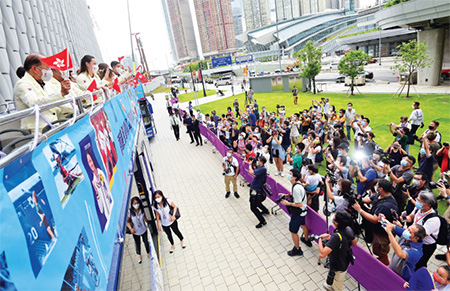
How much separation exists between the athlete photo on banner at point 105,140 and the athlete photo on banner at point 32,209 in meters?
1.73

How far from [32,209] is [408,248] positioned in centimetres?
536

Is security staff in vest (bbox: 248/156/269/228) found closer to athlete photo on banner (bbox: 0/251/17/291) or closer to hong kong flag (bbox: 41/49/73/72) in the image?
hong kong flag (bbox: 41/49/73/72)

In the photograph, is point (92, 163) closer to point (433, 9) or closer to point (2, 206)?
point (2, 206)

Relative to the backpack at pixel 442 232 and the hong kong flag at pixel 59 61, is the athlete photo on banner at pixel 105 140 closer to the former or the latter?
the hong kong flag at pixel 59 61

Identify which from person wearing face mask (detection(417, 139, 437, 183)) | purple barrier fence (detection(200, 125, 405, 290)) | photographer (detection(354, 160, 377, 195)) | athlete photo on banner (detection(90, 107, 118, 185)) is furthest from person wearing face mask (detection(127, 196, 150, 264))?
person wearing face mask (detection(417, 139, 437, 183))

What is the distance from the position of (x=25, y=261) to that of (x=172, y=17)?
597ft

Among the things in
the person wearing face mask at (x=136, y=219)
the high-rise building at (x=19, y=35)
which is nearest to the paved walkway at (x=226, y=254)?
the person wearing face mask at (x=136, y=219)

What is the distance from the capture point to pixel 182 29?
158250 millimetres

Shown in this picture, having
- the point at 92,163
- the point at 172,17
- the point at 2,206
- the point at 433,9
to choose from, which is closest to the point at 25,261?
the point at 2,206

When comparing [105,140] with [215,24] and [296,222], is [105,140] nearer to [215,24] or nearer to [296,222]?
[296,222]

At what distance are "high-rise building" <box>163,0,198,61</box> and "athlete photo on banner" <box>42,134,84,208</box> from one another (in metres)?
166

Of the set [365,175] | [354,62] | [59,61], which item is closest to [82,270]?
[59,61]

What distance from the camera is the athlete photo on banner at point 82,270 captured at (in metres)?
1.75

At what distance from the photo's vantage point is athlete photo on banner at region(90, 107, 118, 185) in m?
3.41
